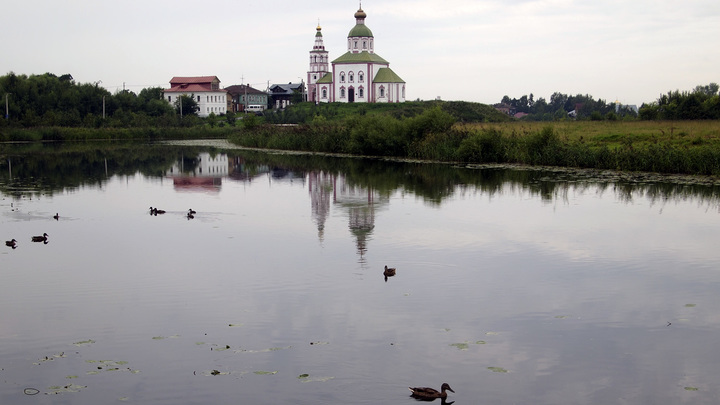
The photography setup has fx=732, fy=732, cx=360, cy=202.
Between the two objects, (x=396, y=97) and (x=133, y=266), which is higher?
(x=396, y=97)

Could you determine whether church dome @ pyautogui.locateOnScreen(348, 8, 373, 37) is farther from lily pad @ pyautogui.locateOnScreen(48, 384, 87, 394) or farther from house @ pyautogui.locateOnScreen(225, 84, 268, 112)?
lily pad @ pyautogui.locateOnScreen(48, 384, 87, 394)

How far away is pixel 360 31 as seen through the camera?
348ft

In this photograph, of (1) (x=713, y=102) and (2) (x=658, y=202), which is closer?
(2) (x=658, y=202)

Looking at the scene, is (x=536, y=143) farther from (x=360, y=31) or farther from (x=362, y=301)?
(x=360, y=31)

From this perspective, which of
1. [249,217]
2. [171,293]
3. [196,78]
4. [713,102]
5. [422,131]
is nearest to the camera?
[171,293]

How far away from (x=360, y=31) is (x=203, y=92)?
28450mm

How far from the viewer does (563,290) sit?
12195 millimetres

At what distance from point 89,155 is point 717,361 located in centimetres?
4612

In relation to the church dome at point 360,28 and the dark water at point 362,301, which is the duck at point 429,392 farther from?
the church dome at point 360,28

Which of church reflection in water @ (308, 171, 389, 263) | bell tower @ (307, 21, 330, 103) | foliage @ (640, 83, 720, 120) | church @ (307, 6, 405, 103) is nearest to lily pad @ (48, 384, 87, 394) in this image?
church reflection in water @ (308, 171, 389, 263)

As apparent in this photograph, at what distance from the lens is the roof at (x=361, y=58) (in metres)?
103

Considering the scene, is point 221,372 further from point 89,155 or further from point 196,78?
point 196,78

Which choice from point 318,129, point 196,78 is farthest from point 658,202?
Answer: point 196,78

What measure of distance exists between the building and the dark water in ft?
318
